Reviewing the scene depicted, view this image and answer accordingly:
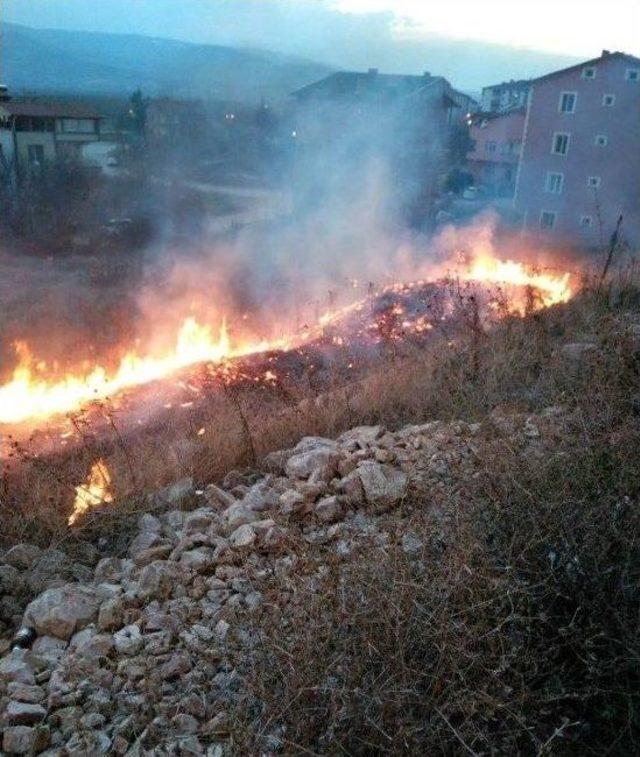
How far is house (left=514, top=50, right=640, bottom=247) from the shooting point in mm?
25516

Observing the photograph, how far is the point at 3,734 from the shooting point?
2.49 metres

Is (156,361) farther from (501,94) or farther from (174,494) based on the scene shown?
(501,94)

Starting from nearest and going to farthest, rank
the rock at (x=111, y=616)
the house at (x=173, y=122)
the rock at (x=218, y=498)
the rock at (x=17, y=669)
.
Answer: the rock at (x=17, y=669), the rock at (x=111, y=616), the rock at (x=218, y=498), the house at (x=173, y=122)

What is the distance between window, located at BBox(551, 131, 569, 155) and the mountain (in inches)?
1433

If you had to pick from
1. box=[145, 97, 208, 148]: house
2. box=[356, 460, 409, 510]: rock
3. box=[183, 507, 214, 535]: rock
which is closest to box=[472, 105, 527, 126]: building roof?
box=[145, 97, 208, 148]: house

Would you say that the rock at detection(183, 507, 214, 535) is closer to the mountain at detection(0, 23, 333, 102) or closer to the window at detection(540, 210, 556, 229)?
the window at detection(540, 210, 556, 229)

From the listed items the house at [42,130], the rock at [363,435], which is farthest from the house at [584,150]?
the rock at [363,435]

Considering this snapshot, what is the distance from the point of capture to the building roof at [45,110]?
29719mm

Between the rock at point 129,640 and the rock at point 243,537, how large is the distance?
719 mm

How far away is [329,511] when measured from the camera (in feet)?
12.3

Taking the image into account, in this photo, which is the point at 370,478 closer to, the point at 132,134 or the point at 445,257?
the point at 445,257

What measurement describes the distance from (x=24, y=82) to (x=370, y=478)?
11122 centimetres

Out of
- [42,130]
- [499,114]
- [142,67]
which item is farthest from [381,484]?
[142,67]

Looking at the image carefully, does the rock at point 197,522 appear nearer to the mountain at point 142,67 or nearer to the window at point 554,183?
the window at point 554,183
